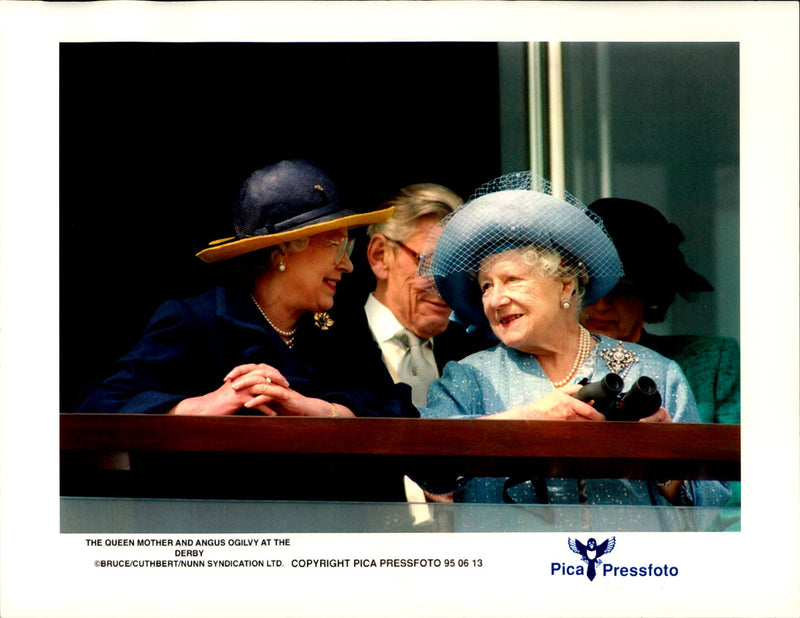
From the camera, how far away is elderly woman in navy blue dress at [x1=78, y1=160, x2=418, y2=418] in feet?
18.0

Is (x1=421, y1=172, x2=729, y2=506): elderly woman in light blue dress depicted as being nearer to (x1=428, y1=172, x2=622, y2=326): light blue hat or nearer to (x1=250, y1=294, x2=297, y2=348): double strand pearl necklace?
(x1=428, y1=172, x2=622, y2=326): light blue hat

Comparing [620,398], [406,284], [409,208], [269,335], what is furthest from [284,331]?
[620,398]

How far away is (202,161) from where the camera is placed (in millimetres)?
5727

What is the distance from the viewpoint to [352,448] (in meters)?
5.40

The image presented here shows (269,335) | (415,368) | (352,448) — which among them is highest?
(269,335)

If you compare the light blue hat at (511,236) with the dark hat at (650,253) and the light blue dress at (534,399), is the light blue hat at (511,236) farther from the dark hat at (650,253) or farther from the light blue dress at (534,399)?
the light blue dress at (534,399)

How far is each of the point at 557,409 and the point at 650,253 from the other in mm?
682

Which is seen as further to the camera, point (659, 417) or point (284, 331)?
point (284, 331)

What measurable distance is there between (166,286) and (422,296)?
2.76 ft

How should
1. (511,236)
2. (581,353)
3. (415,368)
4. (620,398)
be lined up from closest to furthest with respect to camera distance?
(620,398) < (511,236) < (581,353) < (415,368)

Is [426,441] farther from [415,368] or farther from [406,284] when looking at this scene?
[406,284]
